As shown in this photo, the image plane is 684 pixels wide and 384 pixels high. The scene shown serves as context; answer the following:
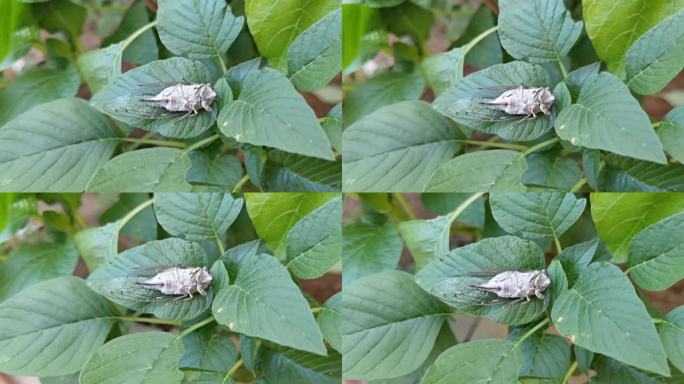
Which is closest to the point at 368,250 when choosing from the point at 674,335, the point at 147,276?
the point at 147,276

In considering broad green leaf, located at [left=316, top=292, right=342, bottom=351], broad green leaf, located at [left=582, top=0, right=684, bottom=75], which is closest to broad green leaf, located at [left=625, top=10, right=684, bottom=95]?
broad green leaf, located at [left=582, top=0, right=684, bottom=75]

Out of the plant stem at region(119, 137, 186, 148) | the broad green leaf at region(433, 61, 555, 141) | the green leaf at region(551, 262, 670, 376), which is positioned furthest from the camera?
the plant stem at region(119, 137, 186, 148)

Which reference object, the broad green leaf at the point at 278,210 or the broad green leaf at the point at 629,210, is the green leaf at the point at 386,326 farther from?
the broad green leaf at the point at 629,210

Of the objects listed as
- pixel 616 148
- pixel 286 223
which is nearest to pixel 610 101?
pixel 616 148

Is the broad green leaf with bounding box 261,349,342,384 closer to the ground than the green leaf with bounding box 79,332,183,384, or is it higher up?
closer to the ground

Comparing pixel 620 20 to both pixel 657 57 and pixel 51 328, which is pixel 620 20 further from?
pixel 51 328

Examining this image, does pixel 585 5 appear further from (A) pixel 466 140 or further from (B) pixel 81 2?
(B) pixel 81 2

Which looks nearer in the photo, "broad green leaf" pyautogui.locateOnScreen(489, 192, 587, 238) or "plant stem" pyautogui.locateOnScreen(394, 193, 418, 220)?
"broad green leaf" pyautogui.locateOnScreen(489, 192, 587, 238)

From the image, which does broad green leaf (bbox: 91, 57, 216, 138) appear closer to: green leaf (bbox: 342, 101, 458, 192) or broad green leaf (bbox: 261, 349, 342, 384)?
green leaf (bbox: 342, 101, 458, 192)
